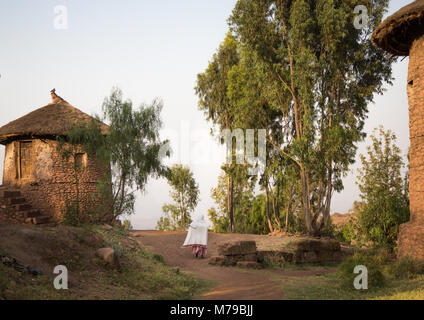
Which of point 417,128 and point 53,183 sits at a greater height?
point 417,128

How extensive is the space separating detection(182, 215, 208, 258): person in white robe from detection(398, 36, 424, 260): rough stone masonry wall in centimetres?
749

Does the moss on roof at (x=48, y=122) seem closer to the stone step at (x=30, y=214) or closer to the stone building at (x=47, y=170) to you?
the stone building at (x=47, y=170)

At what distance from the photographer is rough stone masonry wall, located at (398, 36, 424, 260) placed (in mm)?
10664

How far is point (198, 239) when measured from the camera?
15367 mm

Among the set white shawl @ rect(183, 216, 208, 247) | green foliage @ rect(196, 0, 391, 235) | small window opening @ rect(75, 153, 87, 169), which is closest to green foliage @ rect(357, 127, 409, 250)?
green foliage @ rect(196, 0, 391, 235)

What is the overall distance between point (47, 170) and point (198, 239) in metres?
7.88

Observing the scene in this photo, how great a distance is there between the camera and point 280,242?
53.7ft

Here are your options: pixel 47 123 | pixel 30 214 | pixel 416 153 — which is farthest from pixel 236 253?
pixel 47 123

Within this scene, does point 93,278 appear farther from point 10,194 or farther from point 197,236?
point 10,194

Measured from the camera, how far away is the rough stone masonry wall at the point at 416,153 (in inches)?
420

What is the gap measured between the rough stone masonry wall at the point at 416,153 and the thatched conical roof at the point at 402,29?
408 mm

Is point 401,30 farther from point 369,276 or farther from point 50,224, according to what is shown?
point 50,224
